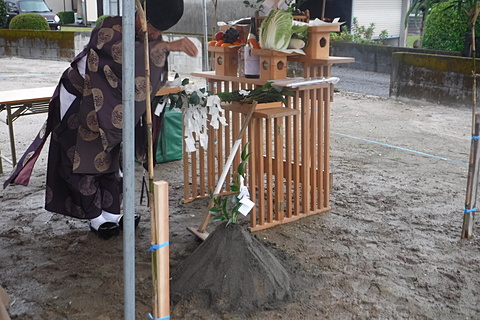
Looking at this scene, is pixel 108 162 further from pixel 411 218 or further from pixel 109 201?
pixel 411 218

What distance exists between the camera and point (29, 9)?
2175cm

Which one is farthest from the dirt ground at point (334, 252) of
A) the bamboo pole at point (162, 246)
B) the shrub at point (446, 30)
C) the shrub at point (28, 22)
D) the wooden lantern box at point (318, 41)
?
the shrub at point (28, 22)

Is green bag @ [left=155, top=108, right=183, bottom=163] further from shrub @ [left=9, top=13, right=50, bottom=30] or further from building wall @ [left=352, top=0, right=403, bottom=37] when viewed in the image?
shrub @ [left=9, top=13, right=50, bottom=30]

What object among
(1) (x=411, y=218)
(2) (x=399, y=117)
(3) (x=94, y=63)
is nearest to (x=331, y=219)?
(1) (x=411, y=218)

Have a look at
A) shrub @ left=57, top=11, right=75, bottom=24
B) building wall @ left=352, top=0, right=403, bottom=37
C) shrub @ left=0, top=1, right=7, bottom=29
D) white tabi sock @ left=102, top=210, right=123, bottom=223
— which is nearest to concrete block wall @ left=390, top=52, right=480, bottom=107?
white tabi sock @ left=102, top=210, right=123, bottom=223

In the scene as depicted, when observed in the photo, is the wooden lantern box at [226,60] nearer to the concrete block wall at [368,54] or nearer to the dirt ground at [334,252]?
the dirt ground at [334,252]

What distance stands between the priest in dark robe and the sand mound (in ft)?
2.85

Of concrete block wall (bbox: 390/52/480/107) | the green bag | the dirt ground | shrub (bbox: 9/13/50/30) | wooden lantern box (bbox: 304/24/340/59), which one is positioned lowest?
the dirt ground

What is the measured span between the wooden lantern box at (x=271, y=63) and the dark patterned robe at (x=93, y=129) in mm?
938

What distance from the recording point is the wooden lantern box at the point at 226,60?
4520 millimetres

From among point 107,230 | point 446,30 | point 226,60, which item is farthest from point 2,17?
point 107,230

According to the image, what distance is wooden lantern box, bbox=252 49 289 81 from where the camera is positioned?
13.3 feet

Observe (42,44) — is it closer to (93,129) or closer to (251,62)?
(251,62)

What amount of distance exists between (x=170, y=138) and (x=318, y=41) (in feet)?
7.49
